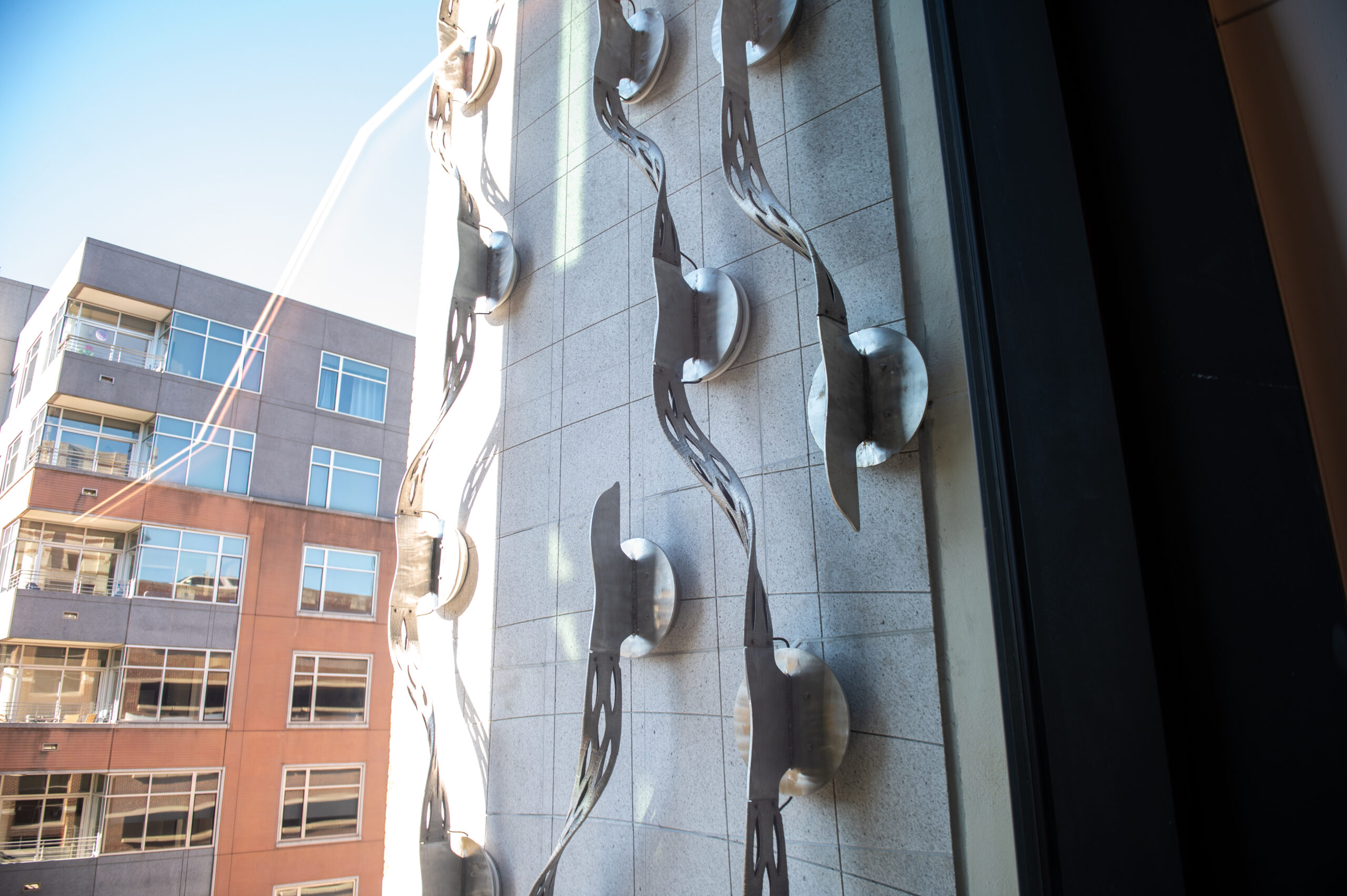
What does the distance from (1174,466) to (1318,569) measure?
0.17 m

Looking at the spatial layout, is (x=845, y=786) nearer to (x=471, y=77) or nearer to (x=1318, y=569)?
(x=1318, y=569)

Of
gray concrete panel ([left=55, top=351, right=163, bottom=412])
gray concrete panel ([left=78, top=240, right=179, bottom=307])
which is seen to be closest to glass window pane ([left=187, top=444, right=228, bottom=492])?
gray concrete panel ([left=55, top=351, right=163, bottom=412])

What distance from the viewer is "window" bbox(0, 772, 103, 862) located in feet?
42.9

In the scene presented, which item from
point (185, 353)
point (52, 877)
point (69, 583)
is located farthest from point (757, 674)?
point (185, 353)

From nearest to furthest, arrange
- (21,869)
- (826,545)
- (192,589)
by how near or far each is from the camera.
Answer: (826,545) < (21,869) < (192,589)

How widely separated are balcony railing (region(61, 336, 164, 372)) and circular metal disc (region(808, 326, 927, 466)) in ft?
52.0

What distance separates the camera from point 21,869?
494 inches

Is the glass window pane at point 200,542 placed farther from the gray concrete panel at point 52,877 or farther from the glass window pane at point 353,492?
the gray concrete panel at point 52,877

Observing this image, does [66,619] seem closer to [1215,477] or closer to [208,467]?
[208,467]

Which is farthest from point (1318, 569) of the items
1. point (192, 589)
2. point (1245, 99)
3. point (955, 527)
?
point (192, 589)

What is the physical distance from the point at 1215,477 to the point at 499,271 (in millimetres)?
3347

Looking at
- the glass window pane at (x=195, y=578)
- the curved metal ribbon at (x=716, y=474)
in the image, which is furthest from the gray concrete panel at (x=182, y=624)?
the curved metal ribbon at (x=716, y=474)

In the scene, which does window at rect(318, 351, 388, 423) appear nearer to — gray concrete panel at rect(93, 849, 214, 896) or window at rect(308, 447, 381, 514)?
window at rect(308, 447, 381, 514)

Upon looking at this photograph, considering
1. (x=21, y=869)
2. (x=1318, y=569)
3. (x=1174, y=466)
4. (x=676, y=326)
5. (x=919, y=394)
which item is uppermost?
(x=676, y=326)
